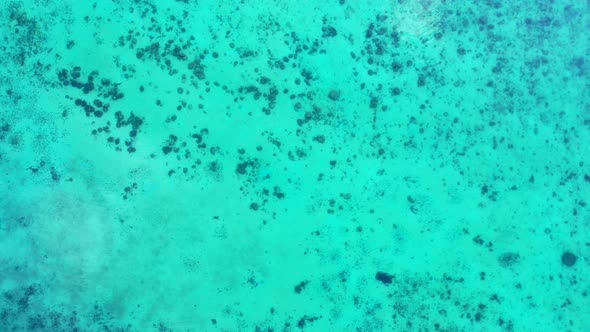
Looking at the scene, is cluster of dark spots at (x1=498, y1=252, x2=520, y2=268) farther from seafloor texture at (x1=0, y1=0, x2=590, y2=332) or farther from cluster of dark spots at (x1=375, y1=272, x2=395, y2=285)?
cluster of dark spots at (x1=375, y1=272, x2=395, y2=285)

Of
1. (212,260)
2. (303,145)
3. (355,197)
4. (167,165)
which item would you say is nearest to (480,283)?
(355,197)

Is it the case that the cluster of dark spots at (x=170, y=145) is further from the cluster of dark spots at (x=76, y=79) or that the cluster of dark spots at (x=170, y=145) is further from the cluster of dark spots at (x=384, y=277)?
the cluster of dark spots at (x=384, y=277)

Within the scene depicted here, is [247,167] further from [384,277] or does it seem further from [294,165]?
[384,277]

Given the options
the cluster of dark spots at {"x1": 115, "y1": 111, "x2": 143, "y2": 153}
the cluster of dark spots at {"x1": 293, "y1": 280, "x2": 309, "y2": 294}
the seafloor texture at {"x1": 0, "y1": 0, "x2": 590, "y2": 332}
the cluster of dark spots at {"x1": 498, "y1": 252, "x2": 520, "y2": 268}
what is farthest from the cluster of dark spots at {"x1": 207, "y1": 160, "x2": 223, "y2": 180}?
the cluster of dark spots at {"x1": 498, "y1": 252, "x2": 520, "y2": 268}

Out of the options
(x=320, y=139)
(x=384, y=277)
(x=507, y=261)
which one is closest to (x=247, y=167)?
(x=320, y=139)

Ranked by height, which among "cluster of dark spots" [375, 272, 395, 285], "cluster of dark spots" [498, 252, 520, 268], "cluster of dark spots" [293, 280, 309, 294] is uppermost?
"cluster of dark spots" [293, 280, 309, 294]
